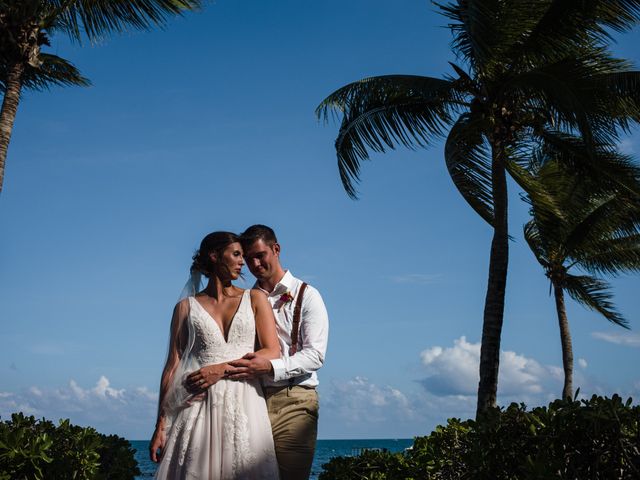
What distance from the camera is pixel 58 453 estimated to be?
5.48 meters

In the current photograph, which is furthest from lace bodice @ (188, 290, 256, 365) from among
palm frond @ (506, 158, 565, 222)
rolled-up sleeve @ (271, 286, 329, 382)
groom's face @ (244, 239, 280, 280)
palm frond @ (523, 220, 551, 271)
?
palm frond @ (523, 220, 551, 271)

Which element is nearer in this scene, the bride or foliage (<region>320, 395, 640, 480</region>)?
foliage (<region>320, 395, 640, 480</region>)

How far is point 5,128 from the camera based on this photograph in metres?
12.1

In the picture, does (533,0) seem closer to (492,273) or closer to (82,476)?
(492,273)

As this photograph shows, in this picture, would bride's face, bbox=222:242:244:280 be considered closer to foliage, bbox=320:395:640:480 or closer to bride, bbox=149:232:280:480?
bride, bbox=149:232:280:480

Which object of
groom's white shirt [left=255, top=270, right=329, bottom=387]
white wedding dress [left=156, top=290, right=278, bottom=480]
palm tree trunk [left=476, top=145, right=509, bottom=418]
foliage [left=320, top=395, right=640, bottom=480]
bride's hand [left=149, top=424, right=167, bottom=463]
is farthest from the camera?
palm tree trunk [left=476, top=145, right=509, bottom=418]

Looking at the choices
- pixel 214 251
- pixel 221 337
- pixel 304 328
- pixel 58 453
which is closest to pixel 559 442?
pixel 304 328

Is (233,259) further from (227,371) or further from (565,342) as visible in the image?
(565,342)

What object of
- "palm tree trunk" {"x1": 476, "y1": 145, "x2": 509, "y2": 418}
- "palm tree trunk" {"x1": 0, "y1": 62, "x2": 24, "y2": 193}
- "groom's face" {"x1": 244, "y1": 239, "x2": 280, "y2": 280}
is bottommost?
"groom's face" {"x1": 244, "y1": 239, "x2": 280, "y2": 280}

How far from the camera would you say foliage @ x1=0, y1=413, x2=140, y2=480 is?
4.99 m

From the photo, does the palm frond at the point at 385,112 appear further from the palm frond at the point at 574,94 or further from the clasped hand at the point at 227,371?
the clasped hand at the point at 227,371

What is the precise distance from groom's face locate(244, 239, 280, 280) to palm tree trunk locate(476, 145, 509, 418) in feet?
24.1

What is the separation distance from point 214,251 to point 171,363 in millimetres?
786

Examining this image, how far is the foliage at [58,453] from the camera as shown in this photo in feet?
16.4
